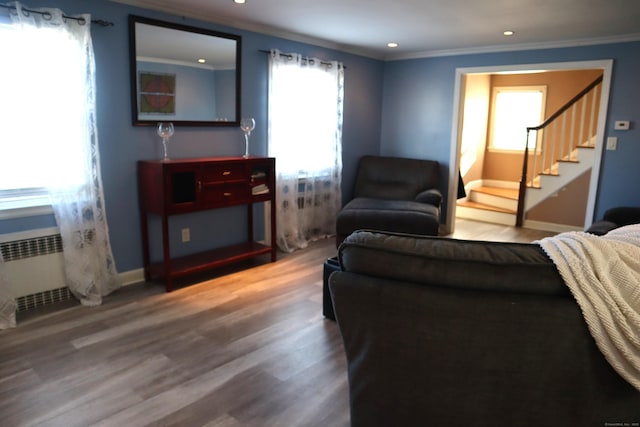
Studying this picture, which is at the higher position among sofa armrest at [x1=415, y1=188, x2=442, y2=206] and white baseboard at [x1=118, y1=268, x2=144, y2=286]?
sofa armrest at [x1=415, y1=188, x2=442, y2=206]

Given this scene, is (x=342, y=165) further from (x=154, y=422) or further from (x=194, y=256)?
(x=154, y=422)

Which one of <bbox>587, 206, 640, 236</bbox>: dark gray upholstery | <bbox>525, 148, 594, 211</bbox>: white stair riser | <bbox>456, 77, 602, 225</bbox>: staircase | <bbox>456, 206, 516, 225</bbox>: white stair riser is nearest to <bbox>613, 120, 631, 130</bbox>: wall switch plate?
<bbox>456, 77, 602, 225</bbox>: staircase

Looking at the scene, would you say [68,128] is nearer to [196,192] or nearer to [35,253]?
[35,253]

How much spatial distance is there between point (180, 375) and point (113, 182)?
66.4 inches

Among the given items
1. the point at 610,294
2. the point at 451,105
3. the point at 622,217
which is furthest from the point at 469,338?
the point at 451,105

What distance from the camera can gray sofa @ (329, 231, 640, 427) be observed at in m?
1.34

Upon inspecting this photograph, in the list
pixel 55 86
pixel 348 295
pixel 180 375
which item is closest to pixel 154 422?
pixel 180 375

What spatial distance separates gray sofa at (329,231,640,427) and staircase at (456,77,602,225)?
14.7 feet

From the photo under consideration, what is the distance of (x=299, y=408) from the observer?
2.11 m

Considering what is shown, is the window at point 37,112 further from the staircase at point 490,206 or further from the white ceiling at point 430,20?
the staircase at point 490,206

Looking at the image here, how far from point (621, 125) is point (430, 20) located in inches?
86.3

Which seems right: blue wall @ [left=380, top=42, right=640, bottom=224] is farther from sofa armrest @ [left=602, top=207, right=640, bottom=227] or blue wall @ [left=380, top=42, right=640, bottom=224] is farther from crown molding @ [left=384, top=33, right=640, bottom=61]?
sofa armrest @ [left=602, top=207, right=640, bottom=227]

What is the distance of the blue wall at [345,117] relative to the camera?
330cm

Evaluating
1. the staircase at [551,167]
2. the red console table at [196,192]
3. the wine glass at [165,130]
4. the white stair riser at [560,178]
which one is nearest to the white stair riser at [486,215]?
the staircase at [551,167]
